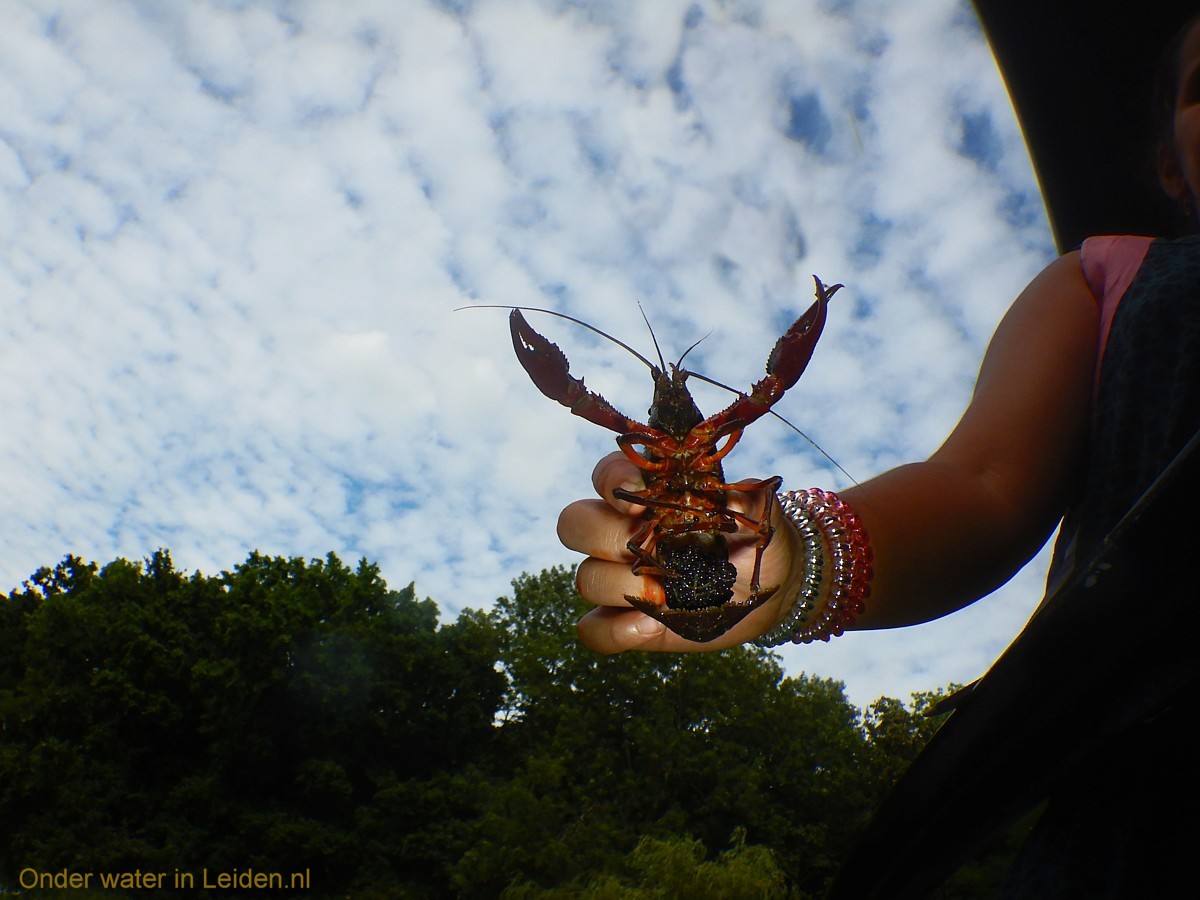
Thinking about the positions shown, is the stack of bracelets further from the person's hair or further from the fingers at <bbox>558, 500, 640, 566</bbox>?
the person's hair

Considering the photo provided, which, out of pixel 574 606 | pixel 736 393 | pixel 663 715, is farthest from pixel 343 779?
pixel 736 393

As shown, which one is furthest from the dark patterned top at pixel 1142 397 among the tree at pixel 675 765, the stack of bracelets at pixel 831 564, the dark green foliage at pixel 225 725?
the dark green foliage at pixel 225 725

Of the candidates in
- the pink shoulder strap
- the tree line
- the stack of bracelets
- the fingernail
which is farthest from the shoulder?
the tree line

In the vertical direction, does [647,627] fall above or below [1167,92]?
below

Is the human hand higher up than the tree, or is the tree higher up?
the tree

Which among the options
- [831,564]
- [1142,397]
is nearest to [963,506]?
[831,564]

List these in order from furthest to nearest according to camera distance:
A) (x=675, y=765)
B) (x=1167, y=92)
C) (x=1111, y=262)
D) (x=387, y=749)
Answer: (x=387, y=749)
(x=675, y=765)
(x=1167, y=92)
(x=1111, y=262)

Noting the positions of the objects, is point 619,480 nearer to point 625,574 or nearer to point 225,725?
point 625,574
